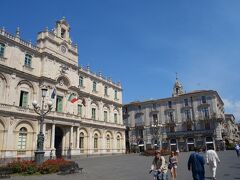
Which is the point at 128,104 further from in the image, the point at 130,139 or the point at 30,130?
the point at 30,130

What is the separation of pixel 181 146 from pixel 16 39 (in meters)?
46.1

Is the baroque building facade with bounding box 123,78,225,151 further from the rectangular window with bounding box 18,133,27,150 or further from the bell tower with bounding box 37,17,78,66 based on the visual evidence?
the rectangular window with bounding box 18,133,27,150

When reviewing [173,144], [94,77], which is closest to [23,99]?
[94,77]

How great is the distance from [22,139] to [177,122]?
41.7 m

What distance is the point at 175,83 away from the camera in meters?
75.0

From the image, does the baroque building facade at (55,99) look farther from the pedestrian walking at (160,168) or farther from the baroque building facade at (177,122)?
the pedestrian walking at (160,168)

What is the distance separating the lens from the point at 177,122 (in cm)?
6244

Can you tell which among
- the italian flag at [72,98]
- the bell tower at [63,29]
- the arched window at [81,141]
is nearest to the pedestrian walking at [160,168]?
the italian flag at [72,98]

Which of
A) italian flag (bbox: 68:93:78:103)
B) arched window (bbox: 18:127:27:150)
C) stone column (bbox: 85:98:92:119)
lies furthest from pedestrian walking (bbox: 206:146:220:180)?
stone column (bbox: 85:98:92:119)

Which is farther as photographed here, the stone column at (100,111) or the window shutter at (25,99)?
the stone column at (100,111)

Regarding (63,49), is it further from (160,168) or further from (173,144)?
(173,144)

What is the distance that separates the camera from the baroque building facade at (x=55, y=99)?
30438 millimetres

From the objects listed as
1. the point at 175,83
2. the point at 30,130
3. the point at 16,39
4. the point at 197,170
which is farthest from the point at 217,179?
the point at 175,83

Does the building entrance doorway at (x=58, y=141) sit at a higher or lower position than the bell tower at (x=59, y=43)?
lower
